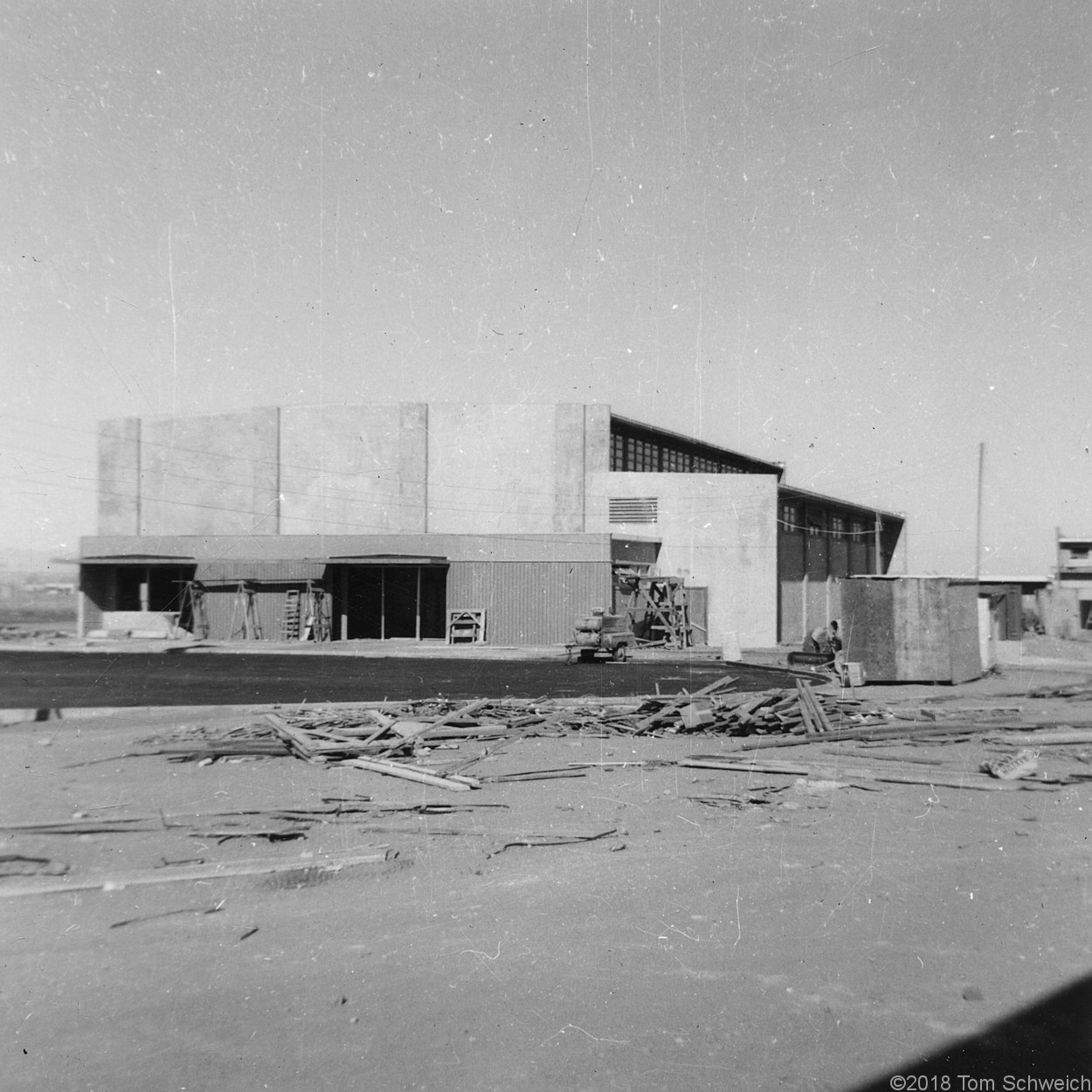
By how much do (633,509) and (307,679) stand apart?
737 inches

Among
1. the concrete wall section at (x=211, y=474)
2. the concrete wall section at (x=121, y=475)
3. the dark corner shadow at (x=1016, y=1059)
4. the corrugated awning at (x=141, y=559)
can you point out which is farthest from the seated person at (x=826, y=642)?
the concrete wall section at (x=121, y=475)

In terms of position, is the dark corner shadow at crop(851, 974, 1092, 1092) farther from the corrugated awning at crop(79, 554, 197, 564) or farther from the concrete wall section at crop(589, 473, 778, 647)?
Answer: the corrugated awning at crop(79, 554, 197, 564)

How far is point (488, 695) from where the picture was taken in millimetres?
15656

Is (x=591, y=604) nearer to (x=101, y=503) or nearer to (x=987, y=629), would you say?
(x=987, y=629)

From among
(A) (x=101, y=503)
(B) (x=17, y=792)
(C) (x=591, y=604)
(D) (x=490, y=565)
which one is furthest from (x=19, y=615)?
(B) (x=17, y=792)

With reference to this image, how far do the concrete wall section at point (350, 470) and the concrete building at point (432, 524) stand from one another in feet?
0.27

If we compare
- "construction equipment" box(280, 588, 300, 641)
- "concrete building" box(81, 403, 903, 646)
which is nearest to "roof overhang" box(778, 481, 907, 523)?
"concrete building" box(81, 403, 903, 646)

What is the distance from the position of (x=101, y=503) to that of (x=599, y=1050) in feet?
142

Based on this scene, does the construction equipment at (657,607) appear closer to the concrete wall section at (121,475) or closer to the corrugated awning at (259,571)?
the corrugated awning at (259,571)

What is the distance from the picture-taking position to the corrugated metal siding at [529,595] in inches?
1166

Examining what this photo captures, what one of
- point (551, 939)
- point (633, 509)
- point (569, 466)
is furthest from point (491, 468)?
point (551, 939)

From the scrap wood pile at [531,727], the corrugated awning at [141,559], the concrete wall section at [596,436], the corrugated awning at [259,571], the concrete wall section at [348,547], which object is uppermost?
the concrete wall section at [596,436]

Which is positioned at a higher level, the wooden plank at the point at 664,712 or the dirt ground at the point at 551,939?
the dirt ground at the point at 551,939

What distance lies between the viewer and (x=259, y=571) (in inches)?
1273
